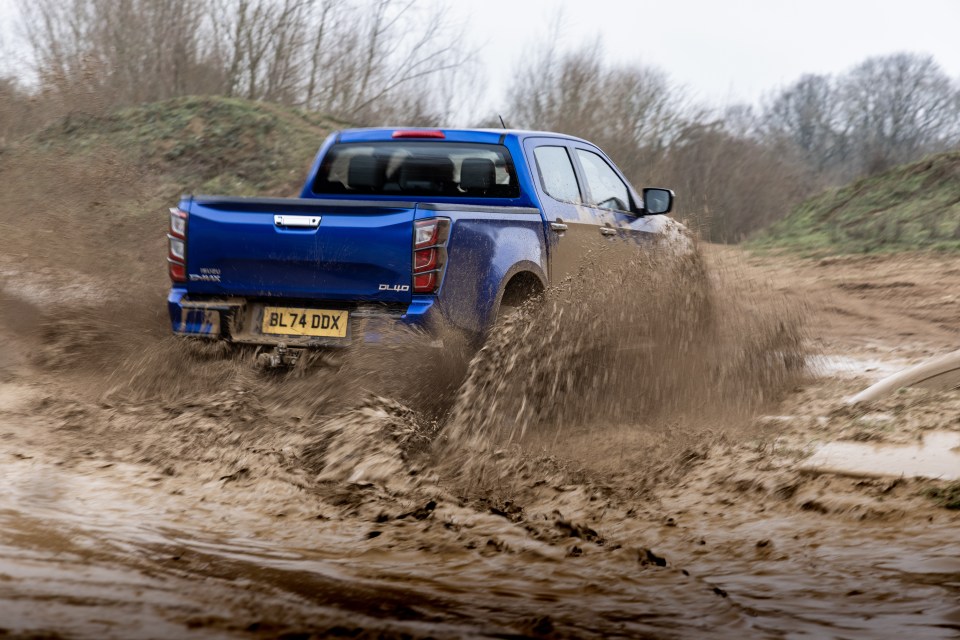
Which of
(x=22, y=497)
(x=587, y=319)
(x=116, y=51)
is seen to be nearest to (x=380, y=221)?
(x=587, y=319)

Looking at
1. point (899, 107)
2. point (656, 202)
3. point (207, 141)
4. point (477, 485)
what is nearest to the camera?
point (477, 485)

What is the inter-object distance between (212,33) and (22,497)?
22.3 meters

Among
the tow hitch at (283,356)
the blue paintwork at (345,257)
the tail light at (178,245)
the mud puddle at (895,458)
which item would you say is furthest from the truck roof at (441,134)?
the mud puddle at (895,458)

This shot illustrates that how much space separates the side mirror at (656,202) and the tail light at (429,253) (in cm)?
269

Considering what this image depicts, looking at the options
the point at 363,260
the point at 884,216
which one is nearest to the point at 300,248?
the point at 363,260

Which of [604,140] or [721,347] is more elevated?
[604,140]

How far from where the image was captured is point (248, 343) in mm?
6152

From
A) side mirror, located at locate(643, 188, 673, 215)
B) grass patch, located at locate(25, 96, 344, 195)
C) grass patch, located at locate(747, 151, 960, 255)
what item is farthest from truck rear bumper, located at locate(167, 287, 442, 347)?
grass patch, located at locate(747, 151, 960, 255)

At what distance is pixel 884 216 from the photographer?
2041 cm

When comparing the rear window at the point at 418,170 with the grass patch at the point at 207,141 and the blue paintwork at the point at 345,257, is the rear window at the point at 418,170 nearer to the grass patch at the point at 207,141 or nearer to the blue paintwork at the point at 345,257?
the blue paintwork at the point at 345,257

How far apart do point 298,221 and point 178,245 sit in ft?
2.57

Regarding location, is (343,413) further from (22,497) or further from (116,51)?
(116,51)

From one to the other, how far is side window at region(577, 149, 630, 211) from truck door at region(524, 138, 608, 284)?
7.4 inches

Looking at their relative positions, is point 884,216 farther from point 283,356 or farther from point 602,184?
point 283,356
